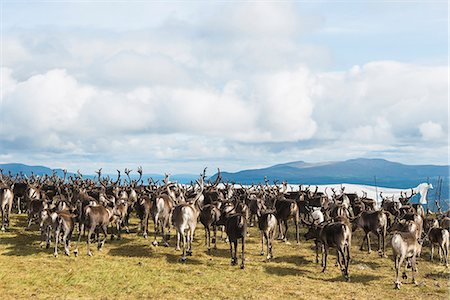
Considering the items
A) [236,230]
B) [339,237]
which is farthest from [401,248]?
[236,230]

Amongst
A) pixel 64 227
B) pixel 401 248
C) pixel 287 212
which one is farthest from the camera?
pixel 287 212

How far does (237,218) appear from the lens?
2166 centimetres

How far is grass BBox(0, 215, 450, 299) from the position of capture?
57.0 feet

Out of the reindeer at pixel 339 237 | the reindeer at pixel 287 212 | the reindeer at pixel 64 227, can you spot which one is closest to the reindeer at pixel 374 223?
the reindeer at pixel 287 212

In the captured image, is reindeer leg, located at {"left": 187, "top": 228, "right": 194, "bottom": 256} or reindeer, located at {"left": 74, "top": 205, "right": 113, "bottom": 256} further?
reindeer leg, located at {"left": 187, "top": 228, "right": 194, "bottom": 256}

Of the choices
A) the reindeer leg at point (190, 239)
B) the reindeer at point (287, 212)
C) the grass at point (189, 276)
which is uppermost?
the reindeer at point (287, 212)

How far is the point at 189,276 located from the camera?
63.7ft

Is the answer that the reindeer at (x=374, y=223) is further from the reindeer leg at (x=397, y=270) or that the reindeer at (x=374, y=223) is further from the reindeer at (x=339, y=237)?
the reindeer leg at (x=397, y=270)

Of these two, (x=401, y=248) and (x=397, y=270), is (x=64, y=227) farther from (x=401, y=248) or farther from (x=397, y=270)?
(x=401, y=248)

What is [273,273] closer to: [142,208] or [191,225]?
[191,225]

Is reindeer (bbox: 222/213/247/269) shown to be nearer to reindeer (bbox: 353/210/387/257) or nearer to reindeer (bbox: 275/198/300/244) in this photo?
reindeer (bbox: 275/198/300/244)

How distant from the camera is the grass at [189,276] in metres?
17.4

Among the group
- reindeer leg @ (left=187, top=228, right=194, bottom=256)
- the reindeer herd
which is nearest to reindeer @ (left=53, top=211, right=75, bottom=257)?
A: the reindeer herd

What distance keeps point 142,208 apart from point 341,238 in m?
14.2
